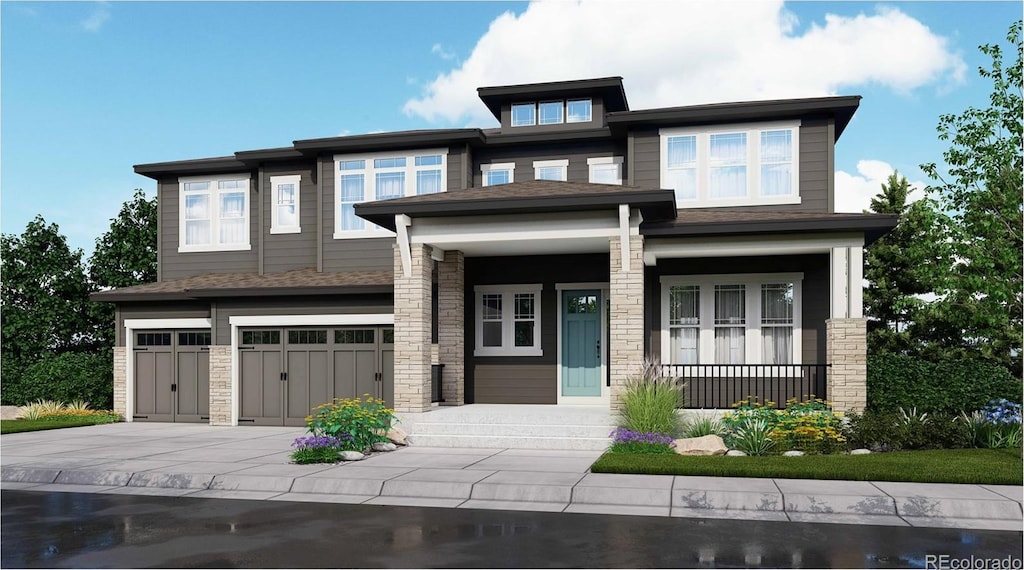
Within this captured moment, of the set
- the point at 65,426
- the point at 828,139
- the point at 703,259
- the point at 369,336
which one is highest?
the point at 828,139

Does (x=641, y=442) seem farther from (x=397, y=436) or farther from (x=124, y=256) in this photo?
(x=124, y=256)

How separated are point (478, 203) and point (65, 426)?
10997 mm

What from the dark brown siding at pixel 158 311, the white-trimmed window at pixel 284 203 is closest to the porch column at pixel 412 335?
the white-trimmed window at pixel 284 203

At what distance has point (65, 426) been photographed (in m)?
19.3

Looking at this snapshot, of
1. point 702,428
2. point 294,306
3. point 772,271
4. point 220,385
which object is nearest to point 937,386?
point 772,271

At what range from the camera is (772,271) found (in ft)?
58.7

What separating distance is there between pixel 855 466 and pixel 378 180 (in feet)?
43.2

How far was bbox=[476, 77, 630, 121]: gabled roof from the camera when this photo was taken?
795 inches

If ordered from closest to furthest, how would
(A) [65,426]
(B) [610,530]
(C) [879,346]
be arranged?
(B) [610,530], (A) [65,426], (C) [879,346]

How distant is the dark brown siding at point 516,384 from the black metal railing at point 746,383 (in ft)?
8.85

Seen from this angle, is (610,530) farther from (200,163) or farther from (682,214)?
(200,163)

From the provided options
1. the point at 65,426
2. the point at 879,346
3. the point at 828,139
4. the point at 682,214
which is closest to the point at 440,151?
the point at 682,214

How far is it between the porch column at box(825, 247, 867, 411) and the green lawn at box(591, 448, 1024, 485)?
281 cm

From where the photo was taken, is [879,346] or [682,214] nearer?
[682,214]
